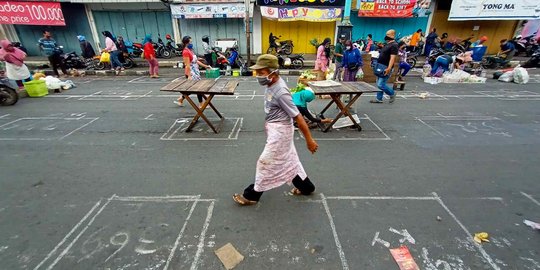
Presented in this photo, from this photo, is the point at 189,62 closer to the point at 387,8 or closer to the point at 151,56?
the point at 151,56

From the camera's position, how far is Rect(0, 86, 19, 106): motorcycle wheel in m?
7.19

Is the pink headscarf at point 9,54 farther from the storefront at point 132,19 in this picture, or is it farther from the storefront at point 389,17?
the storefront at point 389,17

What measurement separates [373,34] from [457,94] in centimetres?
816

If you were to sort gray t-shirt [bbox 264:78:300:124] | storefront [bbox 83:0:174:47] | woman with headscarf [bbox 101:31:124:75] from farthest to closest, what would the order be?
storefront [bbox 83:0:174:47], woman with headscarf [bbox 101:31:124:75], gray t-shirt [bbox 264:78:300:124]

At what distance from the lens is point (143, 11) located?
14.8 meters

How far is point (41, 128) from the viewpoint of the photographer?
19.0 ft

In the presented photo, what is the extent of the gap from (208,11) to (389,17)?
10.2 meters

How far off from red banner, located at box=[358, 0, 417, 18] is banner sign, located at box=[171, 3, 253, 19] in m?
6.66

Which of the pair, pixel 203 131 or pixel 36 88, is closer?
pixel 203 131

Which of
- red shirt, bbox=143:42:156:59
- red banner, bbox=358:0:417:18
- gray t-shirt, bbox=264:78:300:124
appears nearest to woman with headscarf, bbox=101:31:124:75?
red shirt, bbox=143:42:156:59

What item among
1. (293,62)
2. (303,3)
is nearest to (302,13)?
(303,3)

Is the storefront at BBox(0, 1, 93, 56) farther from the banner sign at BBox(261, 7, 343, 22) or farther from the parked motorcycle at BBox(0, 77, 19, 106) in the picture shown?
the banner sign at BBox(261, 7, 343, 22)

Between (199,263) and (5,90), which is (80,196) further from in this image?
(5,90)

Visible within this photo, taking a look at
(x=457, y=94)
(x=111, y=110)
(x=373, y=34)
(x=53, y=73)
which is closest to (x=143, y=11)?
(x=53, y=73)
